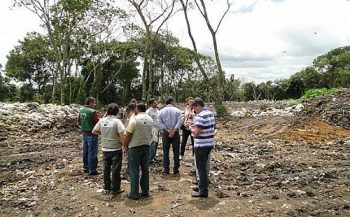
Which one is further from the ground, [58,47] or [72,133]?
[58,47]

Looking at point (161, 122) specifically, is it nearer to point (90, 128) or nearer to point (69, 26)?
point (90, 128)

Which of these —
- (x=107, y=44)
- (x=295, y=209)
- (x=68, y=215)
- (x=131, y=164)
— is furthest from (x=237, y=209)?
(x=107, y=44)

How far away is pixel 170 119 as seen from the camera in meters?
10.4

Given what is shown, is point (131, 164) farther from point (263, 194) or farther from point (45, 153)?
point (45, 153)

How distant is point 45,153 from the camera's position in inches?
575

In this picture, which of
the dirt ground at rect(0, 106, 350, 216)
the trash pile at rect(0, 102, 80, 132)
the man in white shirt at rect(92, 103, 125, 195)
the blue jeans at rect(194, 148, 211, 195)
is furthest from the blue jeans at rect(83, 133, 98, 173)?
the trash pile at rect(0, 102, 80, 132)

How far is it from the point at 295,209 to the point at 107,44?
3695 cm

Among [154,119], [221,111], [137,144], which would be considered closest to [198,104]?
[137,144]

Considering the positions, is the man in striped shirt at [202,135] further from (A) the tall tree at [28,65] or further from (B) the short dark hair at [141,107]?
(A) the tall tree at [28,65]

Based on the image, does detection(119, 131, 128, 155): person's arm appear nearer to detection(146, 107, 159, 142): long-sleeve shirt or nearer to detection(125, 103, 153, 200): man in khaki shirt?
detection(125, 103, 153, 200): man in khaki shirt

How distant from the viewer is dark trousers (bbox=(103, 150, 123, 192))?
9070 mm

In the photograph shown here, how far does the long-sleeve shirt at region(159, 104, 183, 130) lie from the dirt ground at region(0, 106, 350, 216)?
3.82 feet

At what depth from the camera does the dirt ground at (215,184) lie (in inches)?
326

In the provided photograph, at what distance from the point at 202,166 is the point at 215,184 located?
5.00ft
